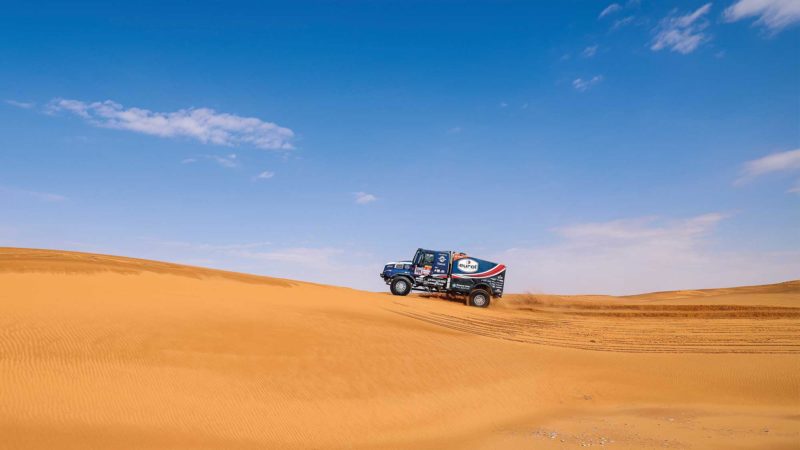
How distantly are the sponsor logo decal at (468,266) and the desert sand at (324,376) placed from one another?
27.6 ft

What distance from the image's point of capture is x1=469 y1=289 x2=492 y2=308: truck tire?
24.1 meters

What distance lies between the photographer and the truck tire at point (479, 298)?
78.9 feet

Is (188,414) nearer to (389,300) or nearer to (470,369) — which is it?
(470,369)

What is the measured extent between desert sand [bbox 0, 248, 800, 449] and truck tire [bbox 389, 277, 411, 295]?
8.21 metres

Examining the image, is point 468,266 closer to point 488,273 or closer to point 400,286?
point 488,273

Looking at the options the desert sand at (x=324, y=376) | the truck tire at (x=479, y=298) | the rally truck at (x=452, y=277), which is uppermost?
the rally truck at (x=452, y=277)

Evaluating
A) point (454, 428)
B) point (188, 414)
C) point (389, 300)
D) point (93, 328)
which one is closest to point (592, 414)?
point (454, 428)

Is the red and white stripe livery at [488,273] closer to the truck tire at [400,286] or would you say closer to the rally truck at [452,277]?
the rally truck at [452,277]

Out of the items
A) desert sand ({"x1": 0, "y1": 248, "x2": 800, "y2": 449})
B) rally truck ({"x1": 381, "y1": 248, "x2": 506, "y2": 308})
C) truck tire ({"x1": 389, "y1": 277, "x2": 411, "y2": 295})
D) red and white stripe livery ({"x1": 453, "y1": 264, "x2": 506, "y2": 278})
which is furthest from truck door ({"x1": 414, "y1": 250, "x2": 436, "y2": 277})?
desert sand ({"x1": 0, "y1": 248, "x2": 800, "y2": 449})

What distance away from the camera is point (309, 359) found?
35.1ft

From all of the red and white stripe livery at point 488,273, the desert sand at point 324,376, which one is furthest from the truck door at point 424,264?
the desert sand at point 324,376

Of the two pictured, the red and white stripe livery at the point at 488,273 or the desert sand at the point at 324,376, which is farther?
the red and white stripe livery at the point at 488,273

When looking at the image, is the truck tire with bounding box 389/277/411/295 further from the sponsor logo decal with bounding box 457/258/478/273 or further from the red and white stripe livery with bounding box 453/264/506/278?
the sponsor logo decal with bounding box 457/258/478/273

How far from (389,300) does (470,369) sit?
29.0 ft
